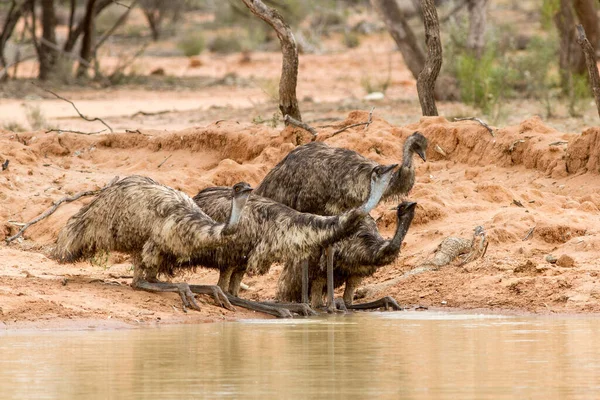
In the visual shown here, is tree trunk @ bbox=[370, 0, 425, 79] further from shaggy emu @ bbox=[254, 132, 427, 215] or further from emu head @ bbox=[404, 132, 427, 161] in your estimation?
shaggy emu @ bbox=[254, 132, 427, 215]

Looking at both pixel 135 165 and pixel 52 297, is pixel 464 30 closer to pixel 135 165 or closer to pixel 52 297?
pixel 135 165

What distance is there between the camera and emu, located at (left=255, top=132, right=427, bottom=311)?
31.9ft

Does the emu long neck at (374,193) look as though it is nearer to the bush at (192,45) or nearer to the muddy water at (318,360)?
the muddy water at (318,360)

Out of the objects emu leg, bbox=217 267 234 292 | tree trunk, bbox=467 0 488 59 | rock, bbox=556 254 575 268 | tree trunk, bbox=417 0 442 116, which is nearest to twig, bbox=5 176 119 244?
emu leg, bbox=217 267 234 292

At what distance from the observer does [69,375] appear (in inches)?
249

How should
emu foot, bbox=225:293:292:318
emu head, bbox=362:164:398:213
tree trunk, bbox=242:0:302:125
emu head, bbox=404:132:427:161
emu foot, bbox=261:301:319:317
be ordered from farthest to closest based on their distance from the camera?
tree trunk, bbox=242:0:302:125
emu head, bbox=404:132:427:161
emu foot, bbox=261:301:319:317
emu foot, bbox=225:293:292:318
emu head, bbox=362:164:398:213

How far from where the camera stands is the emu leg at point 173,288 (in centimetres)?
927

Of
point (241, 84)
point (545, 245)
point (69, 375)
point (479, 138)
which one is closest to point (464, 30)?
point (241, 84)

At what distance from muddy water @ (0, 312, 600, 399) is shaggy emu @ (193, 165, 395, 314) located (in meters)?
0.52

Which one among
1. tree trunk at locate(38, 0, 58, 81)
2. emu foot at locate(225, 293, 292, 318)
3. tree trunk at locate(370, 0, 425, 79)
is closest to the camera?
emu foot at locate(225, 293, 292, 318)

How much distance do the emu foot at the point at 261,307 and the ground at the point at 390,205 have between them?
7cm

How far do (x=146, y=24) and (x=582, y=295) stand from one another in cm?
3876

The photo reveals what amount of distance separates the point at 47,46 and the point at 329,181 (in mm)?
18004

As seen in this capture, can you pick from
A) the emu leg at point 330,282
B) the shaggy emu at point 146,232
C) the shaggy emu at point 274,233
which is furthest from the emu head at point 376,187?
the shaggy emu at point 146,232
